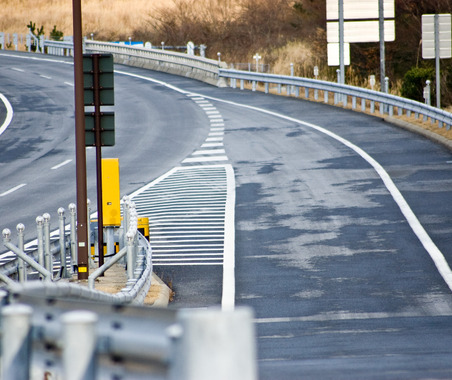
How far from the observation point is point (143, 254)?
14.4 metres

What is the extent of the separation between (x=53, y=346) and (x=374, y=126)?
29678 millimetres

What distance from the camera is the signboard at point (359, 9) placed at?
4225cm

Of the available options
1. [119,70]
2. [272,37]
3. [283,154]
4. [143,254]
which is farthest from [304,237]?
[272,37]

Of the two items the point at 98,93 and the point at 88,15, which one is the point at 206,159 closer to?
the point at 98,93

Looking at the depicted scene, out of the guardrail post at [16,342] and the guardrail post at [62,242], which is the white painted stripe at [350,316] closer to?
the guardrail post at [62,242]

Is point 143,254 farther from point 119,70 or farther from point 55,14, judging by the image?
point 55,14

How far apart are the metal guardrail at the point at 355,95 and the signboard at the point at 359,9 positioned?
3.55m

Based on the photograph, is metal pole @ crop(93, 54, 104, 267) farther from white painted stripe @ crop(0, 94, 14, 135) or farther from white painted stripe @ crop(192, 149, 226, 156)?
white painted stripe @ crop(0, 94, 14, 135)

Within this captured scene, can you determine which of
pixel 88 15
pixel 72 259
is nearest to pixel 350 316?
pixel 72 259

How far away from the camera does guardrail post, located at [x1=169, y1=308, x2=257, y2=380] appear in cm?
321

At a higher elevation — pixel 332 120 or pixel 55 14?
pixel 55 14

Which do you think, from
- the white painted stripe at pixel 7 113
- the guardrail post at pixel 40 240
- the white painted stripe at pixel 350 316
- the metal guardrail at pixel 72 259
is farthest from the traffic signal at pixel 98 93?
the white painted stripe at pixel 7 113

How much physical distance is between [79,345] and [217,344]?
64 centimetres

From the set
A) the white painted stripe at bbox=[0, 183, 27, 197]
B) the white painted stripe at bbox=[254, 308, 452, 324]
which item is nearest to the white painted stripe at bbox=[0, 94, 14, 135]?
the white painted stripe at bbox=[0, 183, 27, 197]
